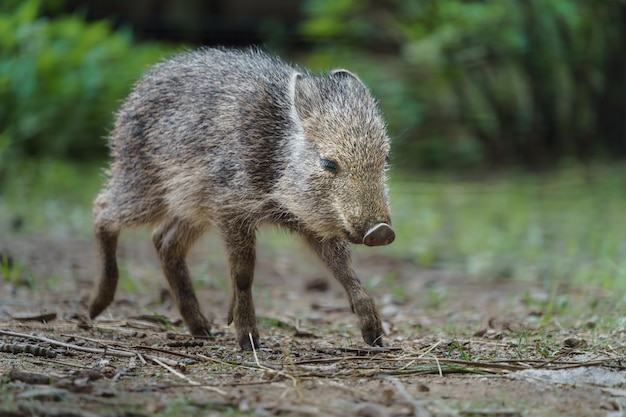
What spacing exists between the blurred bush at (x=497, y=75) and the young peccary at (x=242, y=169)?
281 inches

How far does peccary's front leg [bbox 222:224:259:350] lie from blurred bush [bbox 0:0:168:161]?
254 inches

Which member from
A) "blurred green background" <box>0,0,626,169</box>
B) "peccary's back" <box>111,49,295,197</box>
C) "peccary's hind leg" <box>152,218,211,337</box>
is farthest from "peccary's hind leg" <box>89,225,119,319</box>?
"blurred green background" <box>0,0,626,169</box>

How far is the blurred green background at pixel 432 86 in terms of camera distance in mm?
Answer: 11500

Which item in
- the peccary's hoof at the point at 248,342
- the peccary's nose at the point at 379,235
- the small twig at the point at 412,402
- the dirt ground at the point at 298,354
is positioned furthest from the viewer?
the peccary's hoof at the point at 248,342

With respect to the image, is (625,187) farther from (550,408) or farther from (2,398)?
(2,398)

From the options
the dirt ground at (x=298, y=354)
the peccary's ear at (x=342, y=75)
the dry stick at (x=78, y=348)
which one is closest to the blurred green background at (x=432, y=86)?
the dirt ground at (x=298, y=354)

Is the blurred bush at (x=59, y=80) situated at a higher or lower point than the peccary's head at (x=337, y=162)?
higher

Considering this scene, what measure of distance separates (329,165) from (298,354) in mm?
929

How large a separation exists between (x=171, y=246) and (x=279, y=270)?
7.60 ft

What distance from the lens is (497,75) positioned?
13.4 m

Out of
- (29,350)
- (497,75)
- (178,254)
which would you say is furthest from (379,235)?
(497,75)

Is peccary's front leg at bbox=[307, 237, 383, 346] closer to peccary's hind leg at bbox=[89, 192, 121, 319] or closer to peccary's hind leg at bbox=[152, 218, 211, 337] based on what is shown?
peccary's hind leg at bbox=[152, 218, 211, 337]

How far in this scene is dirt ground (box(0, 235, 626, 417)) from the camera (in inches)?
135

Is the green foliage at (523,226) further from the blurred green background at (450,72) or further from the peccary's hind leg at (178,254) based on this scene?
the peccary's hind leg at (178,254)
